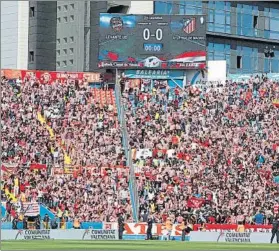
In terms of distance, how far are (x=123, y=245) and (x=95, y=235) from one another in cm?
594

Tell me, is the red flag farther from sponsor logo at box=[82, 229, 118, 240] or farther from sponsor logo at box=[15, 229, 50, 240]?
sponsor logo at box=[15, 229, 50, 240]

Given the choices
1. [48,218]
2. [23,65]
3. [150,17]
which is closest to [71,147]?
[48,218]

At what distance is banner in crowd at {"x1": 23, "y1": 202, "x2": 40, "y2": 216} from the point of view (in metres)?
58.6

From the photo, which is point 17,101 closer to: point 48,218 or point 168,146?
point 168,146

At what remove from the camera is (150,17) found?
79188 millimetres

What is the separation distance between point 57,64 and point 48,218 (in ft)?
138

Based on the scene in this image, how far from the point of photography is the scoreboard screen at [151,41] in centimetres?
7812

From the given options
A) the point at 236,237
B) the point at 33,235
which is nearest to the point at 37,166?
the point at 33,235

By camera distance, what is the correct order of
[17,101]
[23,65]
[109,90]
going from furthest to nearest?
[23,65], [109,90], [17,101]

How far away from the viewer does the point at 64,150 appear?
217 ft

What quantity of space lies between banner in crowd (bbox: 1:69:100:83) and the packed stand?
Result: 68cm

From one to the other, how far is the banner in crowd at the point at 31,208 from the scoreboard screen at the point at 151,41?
21120 mm

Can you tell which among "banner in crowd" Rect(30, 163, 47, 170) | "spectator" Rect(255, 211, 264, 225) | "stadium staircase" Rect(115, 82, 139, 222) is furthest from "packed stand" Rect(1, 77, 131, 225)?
"spectator" Rect(255, 211, 264, 225)

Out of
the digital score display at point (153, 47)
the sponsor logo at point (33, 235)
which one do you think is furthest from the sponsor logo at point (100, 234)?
the digital score display at point (153, 47)
